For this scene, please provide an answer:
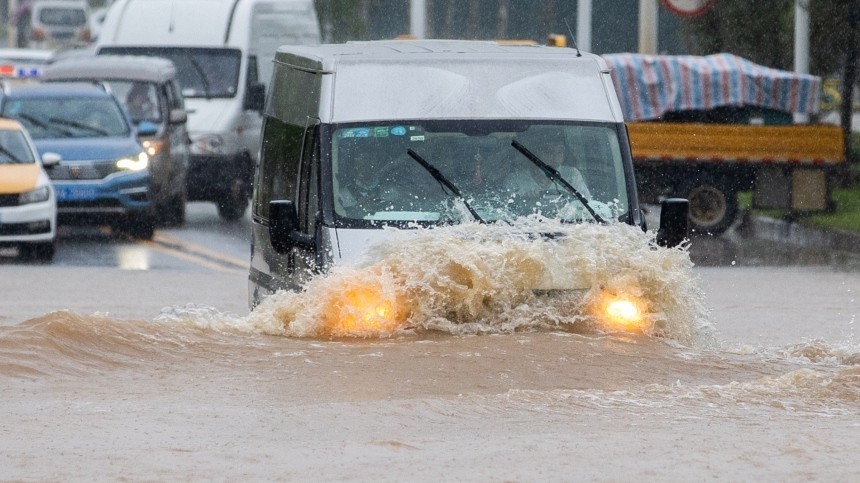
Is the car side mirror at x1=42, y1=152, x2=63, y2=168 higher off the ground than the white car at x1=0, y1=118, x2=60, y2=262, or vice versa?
the car side mirror at x1=42, y1=152, x2=63, y2=168

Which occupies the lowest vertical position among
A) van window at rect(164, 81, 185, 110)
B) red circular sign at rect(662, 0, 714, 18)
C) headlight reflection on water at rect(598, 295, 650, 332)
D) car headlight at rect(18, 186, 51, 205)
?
car headlight at rect(18, 186, 51, 205)

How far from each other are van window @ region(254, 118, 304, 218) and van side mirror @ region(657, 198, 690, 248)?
2047mm

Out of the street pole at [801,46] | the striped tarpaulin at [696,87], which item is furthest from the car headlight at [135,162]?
the street pole at [801,46]

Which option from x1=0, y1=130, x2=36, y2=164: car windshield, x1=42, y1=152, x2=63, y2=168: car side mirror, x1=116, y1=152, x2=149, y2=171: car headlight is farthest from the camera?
x1=116, y1=152, x2=149, y2=171: car headlight

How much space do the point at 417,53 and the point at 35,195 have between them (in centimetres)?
937

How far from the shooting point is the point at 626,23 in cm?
4916

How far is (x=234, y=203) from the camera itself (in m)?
23.5

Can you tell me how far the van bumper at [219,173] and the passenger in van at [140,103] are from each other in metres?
0.87

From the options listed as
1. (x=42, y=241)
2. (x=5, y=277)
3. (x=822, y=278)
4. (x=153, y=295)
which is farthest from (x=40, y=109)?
(x=822, y=278)

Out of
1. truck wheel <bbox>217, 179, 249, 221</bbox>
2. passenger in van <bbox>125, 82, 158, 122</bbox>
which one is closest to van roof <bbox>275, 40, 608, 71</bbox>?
passenger in van <bbox>125, 82, 158, 122</bbox>

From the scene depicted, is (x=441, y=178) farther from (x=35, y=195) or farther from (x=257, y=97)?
(x=257, y=97)

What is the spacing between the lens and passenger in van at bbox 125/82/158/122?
22.8 metres

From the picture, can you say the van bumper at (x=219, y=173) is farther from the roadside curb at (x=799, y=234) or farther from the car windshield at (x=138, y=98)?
the roadside curb at (x=799, y=234)

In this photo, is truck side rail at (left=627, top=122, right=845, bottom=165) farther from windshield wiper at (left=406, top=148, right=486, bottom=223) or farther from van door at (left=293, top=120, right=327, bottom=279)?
windshield wiper at (left=406, top=148, right=486, bottom=223)
